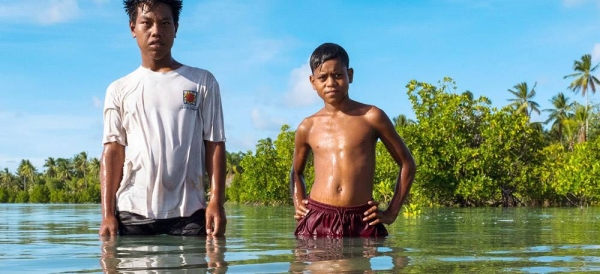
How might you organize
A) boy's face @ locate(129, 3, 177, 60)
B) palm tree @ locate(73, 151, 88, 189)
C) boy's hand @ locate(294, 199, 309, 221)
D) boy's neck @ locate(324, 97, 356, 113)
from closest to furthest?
boy's face @ locate(129, 3, 177, 60), boy's neck @ locate(324, 97, 356, 113), boy's hand @ locate(294, 199, 309, 221), palm tree @ locate(73, 151, 88, 189)

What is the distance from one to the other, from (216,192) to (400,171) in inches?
63.7

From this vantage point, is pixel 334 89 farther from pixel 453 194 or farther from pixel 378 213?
pixel 453 194

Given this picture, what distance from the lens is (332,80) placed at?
498 centimetres

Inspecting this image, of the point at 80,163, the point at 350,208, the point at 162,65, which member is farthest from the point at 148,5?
the point at 80,163

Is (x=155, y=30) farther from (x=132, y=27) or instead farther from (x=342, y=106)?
(x=342, y=106)

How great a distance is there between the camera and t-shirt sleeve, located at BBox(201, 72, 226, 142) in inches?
155

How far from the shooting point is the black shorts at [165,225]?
3.91 metres

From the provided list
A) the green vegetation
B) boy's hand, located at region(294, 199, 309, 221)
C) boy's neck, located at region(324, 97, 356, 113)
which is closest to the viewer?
boy's neck, located at region(324, 97, 356, 113)

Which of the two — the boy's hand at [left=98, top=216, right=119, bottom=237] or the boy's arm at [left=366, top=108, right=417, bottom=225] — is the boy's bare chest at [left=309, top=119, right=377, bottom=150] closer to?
the boy's arm at [left=366, top=108, right=417, bottom=225]

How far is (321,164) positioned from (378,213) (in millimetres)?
521

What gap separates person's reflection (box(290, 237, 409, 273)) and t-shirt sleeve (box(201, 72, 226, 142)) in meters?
0.76

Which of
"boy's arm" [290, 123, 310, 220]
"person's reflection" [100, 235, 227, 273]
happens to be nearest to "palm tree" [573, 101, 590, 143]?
"boy's arm" [290, 123, 310, 220]

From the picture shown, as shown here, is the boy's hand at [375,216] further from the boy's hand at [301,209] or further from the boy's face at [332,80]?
the boy's face at [332,80]

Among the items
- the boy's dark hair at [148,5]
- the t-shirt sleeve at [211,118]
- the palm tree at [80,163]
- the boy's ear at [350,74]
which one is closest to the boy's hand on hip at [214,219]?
the t-shirt sleeve at [211,118]
